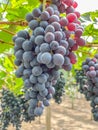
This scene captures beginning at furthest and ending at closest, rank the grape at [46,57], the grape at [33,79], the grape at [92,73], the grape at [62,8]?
the grape at [92,73], the grape at [62,8], the grape at [33,79], the grape at [46,57]

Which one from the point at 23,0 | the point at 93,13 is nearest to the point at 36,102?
the point at 23,0

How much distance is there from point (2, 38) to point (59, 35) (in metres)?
1.15

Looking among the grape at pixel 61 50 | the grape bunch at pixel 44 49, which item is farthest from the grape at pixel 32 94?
the grape at pixel 61 50

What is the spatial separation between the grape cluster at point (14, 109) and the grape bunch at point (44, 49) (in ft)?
8.59

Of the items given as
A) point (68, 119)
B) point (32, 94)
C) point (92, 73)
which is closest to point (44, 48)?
point (32, 94)

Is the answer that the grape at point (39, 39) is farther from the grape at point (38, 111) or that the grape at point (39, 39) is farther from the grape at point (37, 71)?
the grape at point (38, 111)

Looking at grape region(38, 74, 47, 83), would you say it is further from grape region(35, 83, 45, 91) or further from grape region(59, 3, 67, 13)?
grape region(59, 3, 67, 13)

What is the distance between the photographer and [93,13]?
2160 millimetres

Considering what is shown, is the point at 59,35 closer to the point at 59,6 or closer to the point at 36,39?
the point at 36,39

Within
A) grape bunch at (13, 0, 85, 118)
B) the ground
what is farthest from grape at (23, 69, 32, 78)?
the ground

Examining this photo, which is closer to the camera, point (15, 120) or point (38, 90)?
point (38, 90)

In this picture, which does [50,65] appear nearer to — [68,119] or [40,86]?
[40,86]

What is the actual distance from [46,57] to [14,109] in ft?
10.2

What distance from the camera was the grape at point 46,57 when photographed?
1018 mm
